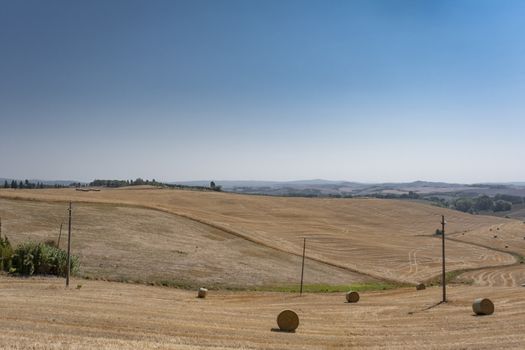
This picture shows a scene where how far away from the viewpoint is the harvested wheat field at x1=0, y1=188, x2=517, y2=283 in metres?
72.7

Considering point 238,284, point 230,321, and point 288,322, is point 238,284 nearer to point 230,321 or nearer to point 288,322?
point 230,321

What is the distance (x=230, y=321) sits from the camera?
2570cm

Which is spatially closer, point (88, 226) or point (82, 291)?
point (82, 291)

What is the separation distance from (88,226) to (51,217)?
17.6 ft

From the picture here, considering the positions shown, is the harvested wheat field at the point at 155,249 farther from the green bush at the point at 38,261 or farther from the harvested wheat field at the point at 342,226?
the harvested wheat field at the point at 342,226

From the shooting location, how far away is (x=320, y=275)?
2215 inches

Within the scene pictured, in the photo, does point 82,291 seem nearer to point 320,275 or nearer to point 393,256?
point 320,275

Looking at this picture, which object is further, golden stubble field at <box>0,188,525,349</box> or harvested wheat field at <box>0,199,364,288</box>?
harvested wheat field at <box>0,199,364,288</box>

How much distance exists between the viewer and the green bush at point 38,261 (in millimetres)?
40500

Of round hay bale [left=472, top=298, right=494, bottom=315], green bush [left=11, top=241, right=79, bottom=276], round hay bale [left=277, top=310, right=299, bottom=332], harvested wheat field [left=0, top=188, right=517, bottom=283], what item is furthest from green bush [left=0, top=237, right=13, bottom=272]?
round hay bale [left=472, top=298, right=494, bottom=315]

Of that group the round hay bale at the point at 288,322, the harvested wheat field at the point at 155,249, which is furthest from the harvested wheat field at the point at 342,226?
the round hay bale at the point at 288,322

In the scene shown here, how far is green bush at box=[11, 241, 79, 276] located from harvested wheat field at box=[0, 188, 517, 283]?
106 ft

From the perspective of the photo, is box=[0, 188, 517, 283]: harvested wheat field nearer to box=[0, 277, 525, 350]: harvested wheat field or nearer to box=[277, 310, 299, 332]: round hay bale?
box=[0, 277, 525, 350]: harvested wheat field

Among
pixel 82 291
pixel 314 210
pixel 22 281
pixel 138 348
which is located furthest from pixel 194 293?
pixel 314 210
